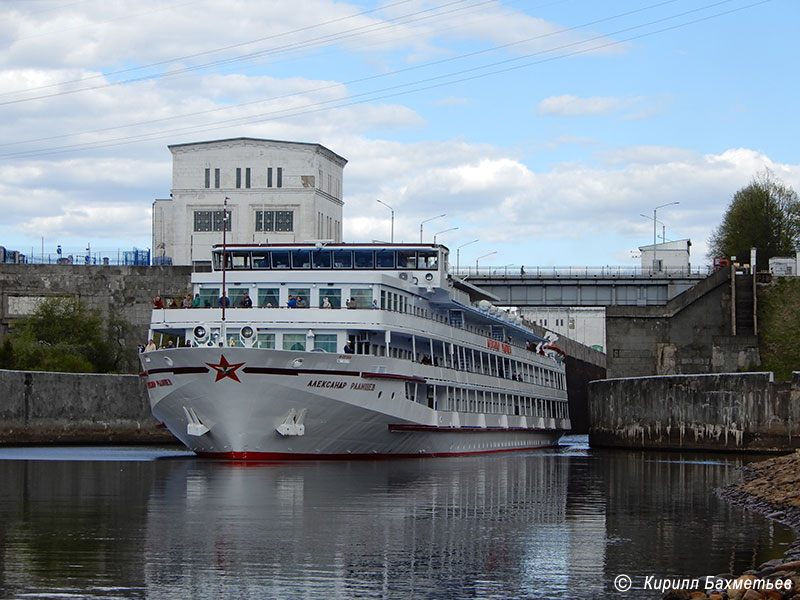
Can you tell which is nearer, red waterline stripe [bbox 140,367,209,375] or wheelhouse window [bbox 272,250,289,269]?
red waterline stripe [bbox 140,367,209,375]

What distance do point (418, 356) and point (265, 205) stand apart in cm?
5067

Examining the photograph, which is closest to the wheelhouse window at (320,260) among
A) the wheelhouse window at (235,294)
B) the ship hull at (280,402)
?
the wheelhouse window at (235,294)

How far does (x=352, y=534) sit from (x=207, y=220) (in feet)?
258

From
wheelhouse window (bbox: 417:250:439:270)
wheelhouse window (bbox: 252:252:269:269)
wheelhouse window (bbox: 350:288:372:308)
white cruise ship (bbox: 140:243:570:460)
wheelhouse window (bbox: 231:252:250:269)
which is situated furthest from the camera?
wheelhouse window (bbox: 417:250:439:270)

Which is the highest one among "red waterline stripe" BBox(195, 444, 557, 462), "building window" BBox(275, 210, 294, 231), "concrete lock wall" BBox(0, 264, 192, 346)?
"building window" BBox(275, 210, 294, 231)

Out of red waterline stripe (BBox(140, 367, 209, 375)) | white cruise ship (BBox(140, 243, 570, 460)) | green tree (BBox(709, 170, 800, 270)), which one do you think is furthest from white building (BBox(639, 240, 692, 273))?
red waterline stripe (BBox(140, 367, 209, 375))

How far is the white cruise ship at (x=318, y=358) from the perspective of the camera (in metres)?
41.1

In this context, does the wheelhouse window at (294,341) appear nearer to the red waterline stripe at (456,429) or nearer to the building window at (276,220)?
the red waterline stripe at (456,429)

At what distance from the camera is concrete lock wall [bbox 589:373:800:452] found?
5578cm

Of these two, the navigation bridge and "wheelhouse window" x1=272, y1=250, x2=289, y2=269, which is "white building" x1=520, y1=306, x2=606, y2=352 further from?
"wheelhouse window" x1=272, y1=250, x2=289, y2=269

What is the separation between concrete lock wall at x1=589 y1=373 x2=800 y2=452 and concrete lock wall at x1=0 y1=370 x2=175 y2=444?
2320cm

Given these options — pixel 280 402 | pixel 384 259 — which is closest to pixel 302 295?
pixel 384 259

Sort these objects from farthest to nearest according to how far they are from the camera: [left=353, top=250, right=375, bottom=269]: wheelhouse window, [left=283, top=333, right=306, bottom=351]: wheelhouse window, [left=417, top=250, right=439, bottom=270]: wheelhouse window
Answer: [left=417, top=250, right=439, bottom=270]: wheelhouse window, [left=353, top=250, right=375, bottom=269]: wheelhouse window, [left=283, top=333, right=306, bottom=351]: wheelhouse window

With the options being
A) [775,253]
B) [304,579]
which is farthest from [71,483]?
[775,253]
